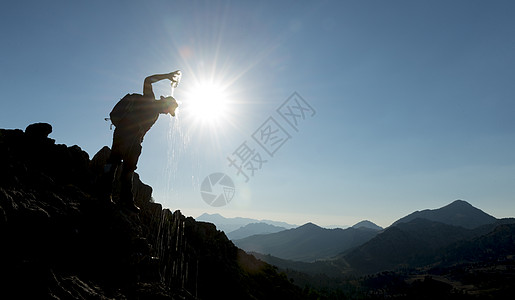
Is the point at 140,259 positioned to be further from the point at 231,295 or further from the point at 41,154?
the point at 231,295

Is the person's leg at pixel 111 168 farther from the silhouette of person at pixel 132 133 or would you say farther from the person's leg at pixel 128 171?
the person's leg at pixel 128 171

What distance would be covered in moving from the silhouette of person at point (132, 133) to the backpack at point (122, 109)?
1.0 inches

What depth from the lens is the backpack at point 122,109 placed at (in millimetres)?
7090

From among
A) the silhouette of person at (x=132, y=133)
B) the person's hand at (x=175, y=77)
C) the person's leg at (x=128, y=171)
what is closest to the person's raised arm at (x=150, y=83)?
the silhouette of person at (x=132, y=133)

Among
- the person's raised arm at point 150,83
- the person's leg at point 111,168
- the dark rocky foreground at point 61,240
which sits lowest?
the dark rocky foreground at point 61,240

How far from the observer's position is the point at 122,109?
7.16 metres

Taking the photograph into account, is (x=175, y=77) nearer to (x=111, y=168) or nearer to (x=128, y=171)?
(x=128, y=171)

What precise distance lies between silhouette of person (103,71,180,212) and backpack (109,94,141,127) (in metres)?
0.03

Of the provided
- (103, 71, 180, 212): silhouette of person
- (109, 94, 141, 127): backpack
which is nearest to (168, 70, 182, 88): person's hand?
(103, 71, 180, 212): silhouette of person

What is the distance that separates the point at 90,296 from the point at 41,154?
6427 mm

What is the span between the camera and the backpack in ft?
23.3

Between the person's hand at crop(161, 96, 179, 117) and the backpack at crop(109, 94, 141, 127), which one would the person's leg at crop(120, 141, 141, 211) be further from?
the person's hand at crop(161, 96, 179, 117)

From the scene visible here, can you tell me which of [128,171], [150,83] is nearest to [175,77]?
[150,83]

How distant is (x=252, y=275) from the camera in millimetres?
49375
